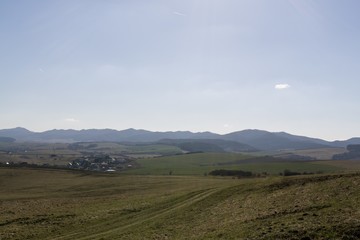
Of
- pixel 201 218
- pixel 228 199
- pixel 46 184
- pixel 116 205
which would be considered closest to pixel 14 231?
pixel 116 205

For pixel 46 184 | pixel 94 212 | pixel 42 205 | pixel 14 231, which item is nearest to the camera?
pixel 14 231

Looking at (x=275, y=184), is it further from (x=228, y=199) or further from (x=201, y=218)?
(x=201, y=218)

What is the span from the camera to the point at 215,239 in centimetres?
2239

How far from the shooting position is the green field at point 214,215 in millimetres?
21469

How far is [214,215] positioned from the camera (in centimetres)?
3169

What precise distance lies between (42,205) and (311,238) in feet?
130

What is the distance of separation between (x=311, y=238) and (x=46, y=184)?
237ft

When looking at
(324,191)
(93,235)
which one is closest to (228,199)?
(324,191)

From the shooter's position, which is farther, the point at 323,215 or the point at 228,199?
the point at 228,199

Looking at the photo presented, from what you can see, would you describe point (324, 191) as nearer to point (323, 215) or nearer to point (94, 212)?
point (323, 215)

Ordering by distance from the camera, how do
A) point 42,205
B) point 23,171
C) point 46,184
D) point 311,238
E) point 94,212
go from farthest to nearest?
point 23,171, point 46,184, point 42,205, point 94,212, point 311,238

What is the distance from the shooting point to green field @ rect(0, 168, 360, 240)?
21.5 meters

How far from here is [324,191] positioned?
30.5 meters

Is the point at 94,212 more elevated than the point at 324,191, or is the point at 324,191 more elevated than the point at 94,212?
the point at 324,191
